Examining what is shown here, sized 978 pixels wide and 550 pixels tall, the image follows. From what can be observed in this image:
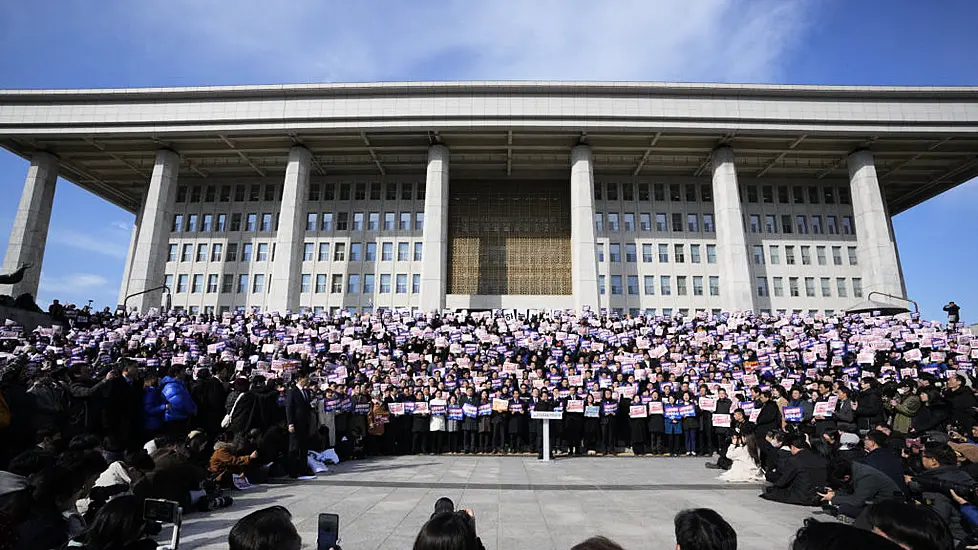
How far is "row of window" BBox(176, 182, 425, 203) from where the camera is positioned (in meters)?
52.5

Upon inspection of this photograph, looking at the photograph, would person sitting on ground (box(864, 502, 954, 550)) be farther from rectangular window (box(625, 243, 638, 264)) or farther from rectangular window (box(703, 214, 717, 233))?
rectangular window (box(703, 214, 717, 233))

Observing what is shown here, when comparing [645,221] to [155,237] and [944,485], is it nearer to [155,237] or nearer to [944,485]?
[155,237]

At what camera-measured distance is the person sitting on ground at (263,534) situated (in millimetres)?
2709

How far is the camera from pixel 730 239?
4206cm

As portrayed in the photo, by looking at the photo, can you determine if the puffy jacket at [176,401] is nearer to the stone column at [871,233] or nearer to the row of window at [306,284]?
the row of window at [306,284]

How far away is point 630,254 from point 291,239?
2902cm

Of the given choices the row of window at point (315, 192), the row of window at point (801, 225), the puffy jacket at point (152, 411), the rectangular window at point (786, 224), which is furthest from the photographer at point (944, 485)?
the rectangular window at point (786, 224)

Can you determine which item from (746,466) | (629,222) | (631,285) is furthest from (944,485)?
(629,222)

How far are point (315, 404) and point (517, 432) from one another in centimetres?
585

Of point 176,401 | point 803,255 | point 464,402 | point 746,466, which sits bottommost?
point 746,466

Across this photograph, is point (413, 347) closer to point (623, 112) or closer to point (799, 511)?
point (799, 511)

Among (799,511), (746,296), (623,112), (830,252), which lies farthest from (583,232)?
(799,511)

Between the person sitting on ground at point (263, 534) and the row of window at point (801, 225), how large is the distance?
180ft

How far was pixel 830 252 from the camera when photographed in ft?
168
